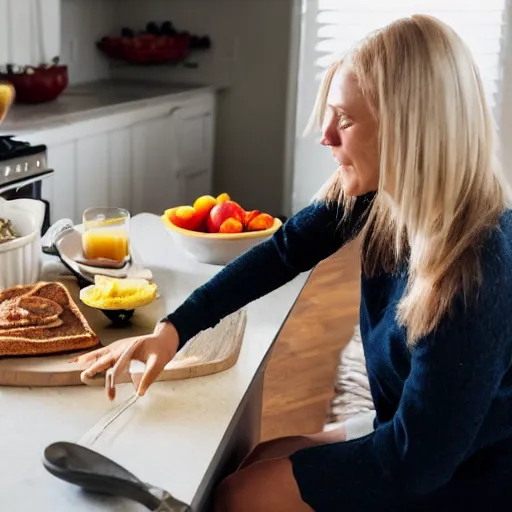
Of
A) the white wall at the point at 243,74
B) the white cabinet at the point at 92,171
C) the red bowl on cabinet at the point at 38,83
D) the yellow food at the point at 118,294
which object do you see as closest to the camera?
the yellow food at the point at 118,294

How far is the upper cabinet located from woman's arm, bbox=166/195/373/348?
2.19 m

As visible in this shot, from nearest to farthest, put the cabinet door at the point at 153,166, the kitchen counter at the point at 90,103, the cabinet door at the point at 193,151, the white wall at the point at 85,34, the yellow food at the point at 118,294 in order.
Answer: the yellow food at the point at 118,294 < the kitchen counter at the point at 90,103 < the cabinet door at the point at 153,166 < the cabinet door at the point at 193,151 < the white wall at the point at 85,34

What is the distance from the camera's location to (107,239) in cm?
137

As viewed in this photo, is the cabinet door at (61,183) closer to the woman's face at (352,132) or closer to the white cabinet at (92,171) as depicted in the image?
the white cabinet at (92,171)

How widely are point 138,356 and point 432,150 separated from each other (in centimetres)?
44

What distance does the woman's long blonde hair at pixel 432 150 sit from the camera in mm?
854

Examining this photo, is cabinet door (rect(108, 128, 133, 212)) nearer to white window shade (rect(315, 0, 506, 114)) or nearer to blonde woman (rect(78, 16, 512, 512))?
white window shade (rect(315, 0, 506, 114))

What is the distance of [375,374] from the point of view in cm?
107

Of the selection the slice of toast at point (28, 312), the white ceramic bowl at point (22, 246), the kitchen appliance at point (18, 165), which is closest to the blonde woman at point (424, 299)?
the slice of toast at point (28, 312)

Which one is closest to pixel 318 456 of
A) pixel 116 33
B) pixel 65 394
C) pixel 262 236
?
pixel 65 394

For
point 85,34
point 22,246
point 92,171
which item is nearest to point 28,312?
point 22,246

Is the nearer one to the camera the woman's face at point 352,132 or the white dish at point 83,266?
the woman's face at point 352,132

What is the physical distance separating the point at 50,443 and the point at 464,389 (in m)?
0.45

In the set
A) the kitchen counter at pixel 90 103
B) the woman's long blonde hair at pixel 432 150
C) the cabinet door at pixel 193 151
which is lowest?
the cabinet door at pixel 193 151
